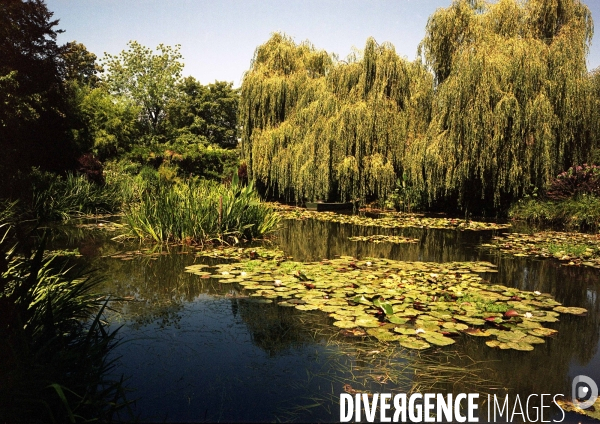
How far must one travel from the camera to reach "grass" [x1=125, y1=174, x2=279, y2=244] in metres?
8.01

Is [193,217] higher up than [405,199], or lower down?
lower down

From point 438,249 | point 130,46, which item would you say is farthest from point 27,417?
point 130,46

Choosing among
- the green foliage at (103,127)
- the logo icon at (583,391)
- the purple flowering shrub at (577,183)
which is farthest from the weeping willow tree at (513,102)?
the green foliage at (103,127)

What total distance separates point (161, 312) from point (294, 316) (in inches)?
50.6

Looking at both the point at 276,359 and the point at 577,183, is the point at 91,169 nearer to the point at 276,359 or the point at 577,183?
the point at 276,359

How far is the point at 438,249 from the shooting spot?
26.0ft

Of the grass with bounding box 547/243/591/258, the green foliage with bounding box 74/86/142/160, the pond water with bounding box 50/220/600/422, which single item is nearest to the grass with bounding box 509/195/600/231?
the grass with bounding box 547/243/591/258

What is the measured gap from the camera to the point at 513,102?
36.3 ft

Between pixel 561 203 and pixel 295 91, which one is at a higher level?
pixel 295 91

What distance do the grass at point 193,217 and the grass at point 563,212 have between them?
7.53 m

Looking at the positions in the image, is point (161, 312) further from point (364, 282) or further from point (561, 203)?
point (561, 203)

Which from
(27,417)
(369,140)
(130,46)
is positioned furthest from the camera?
(130,46)

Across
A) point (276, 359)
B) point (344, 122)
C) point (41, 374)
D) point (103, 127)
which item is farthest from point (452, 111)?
point (103, 127)

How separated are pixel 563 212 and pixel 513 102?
119 inches
